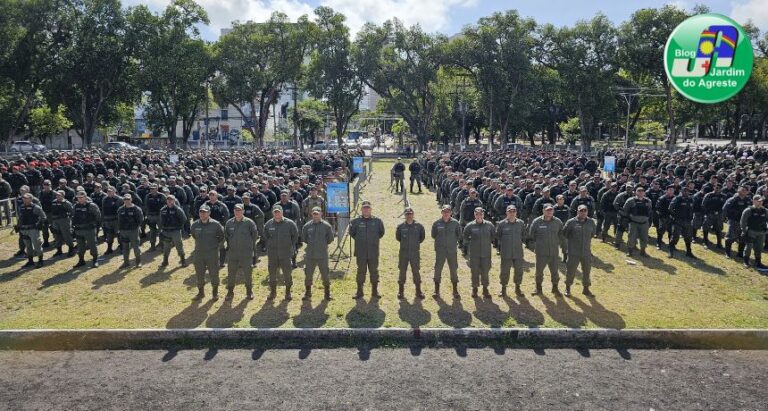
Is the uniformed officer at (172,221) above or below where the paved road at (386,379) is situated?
above

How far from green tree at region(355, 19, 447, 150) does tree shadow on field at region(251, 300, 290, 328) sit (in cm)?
4907

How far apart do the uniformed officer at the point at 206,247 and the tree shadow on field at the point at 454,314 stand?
4.55 meters

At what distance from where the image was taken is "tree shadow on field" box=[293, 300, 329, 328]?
385 inches

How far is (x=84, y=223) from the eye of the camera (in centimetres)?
1344

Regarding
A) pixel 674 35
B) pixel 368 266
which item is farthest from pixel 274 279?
pixel 674 35

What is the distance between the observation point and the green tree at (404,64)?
5731 centimetres

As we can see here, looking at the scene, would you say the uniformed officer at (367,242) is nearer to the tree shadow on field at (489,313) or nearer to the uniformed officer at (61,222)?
the tree shadow on field at (489,313)

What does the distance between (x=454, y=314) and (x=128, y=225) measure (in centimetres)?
827

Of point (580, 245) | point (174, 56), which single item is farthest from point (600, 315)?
point (174, 56)

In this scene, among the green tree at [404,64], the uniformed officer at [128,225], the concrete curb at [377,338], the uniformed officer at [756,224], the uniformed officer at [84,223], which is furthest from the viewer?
the green tree at [404,64]

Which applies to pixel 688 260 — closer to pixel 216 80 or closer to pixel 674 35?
pixel 674 35

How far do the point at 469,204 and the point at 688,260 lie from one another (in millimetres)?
5846

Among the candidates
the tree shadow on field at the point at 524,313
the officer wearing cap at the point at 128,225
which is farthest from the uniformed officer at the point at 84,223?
the tree shadow on field at the point at 524,313

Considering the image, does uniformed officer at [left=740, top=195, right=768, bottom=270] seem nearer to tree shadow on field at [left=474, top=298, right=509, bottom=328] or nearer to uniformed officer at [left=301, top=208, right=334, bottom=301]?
tree shadow on field at [left=474, top=298, right=509, bottom=328]
